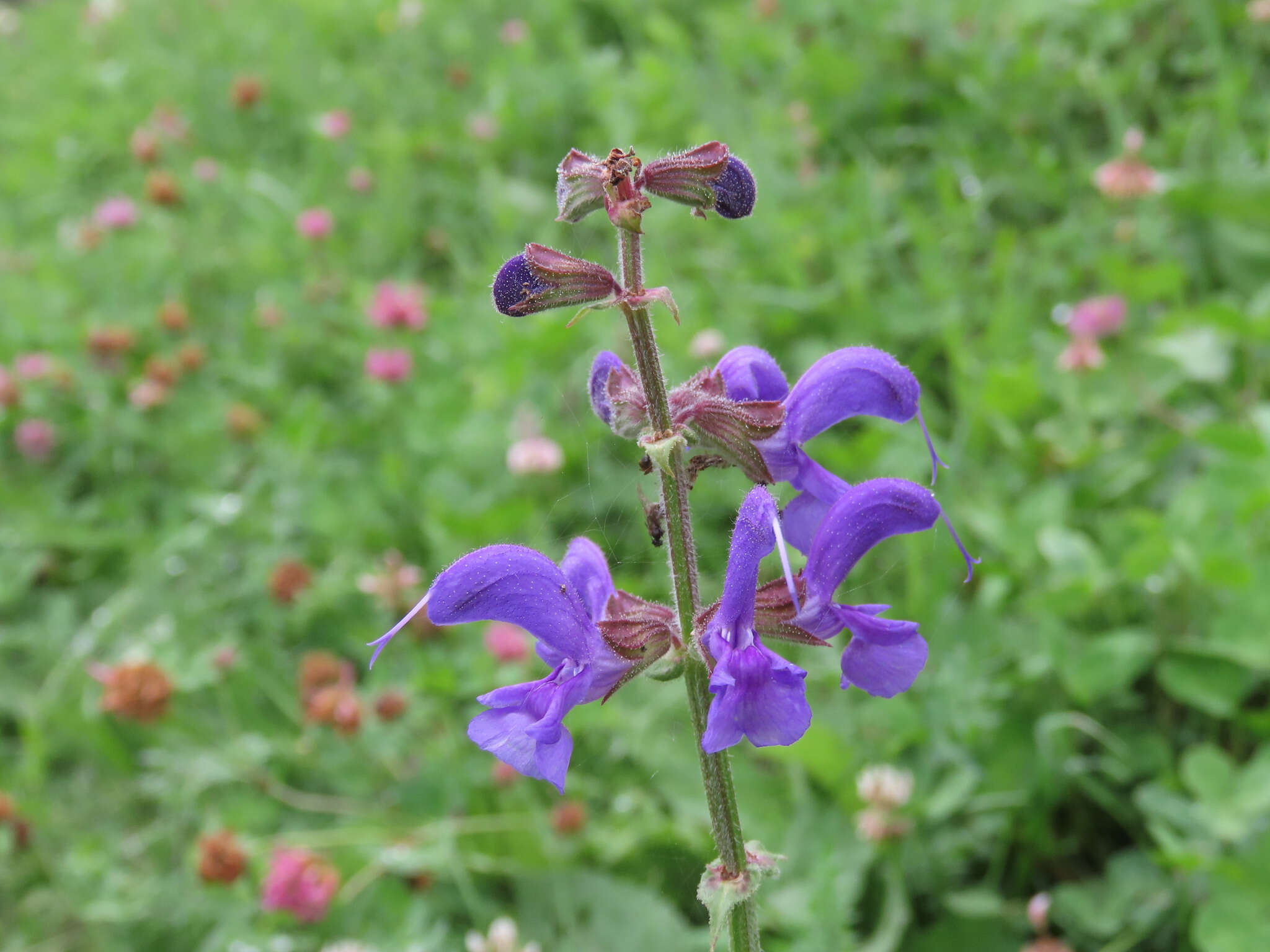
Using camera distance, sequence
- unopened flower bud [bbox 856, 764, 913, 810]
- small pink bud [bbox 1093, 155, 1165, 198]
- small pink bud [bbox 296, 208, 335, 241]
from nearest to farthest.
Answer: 1. unopened flower bud [bbox 856, 764, 913, 810]
2. small pink bud [bbox 1093, 155, 1165, 198]
3. small pink bud [bbox 296, 208, 335, 241]

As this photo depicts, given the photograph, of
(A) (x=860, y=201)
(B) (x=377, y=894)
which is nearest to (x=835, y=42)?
(A) (x=860, y=201)

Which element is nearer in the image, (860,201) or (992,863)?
(992,863)

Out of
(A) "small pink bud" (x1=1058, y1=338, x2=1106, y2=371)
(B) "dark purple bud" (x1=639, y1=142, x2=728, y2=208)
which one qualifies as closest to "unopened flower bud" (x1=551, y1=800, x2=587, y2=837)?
(B) "dark purple bud" (x1=639, y1=142, x2=728, y2=208)

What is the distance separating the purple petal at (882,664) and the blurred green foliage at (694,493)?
885 millimetres

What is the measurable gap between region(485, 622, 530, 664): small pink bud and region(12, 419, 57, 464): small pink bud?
2.79 metres

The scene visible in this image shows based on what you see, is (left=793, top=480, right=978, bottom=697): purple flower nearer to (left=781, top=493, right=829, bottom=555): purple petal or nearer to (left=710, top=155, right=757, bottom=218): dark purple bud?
(left=781, top=493, right=829, bottom=555): purple petal

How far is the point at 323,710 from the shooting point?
2676 mm

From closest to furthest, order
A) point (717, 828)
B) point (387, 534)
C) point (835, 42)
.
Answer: point (717, 828)
point (387, 534)
point (835, 42)

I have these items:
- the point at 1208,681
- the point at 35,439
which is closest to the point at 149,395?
the point at 35,439

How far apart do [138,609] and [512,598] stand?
2825 mm

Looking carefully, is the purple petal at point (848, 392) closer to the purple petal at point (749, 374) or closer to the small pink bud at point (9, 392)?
the purple petal at point (749, 374)

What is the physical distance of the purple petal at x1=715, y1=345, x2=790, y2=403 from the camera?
4.74 ft

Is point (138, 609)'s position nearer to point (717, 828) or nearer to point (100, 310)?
point (100, 310)

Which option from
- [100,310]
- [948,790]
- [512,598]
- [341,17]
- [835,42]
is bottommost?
[948,790]
